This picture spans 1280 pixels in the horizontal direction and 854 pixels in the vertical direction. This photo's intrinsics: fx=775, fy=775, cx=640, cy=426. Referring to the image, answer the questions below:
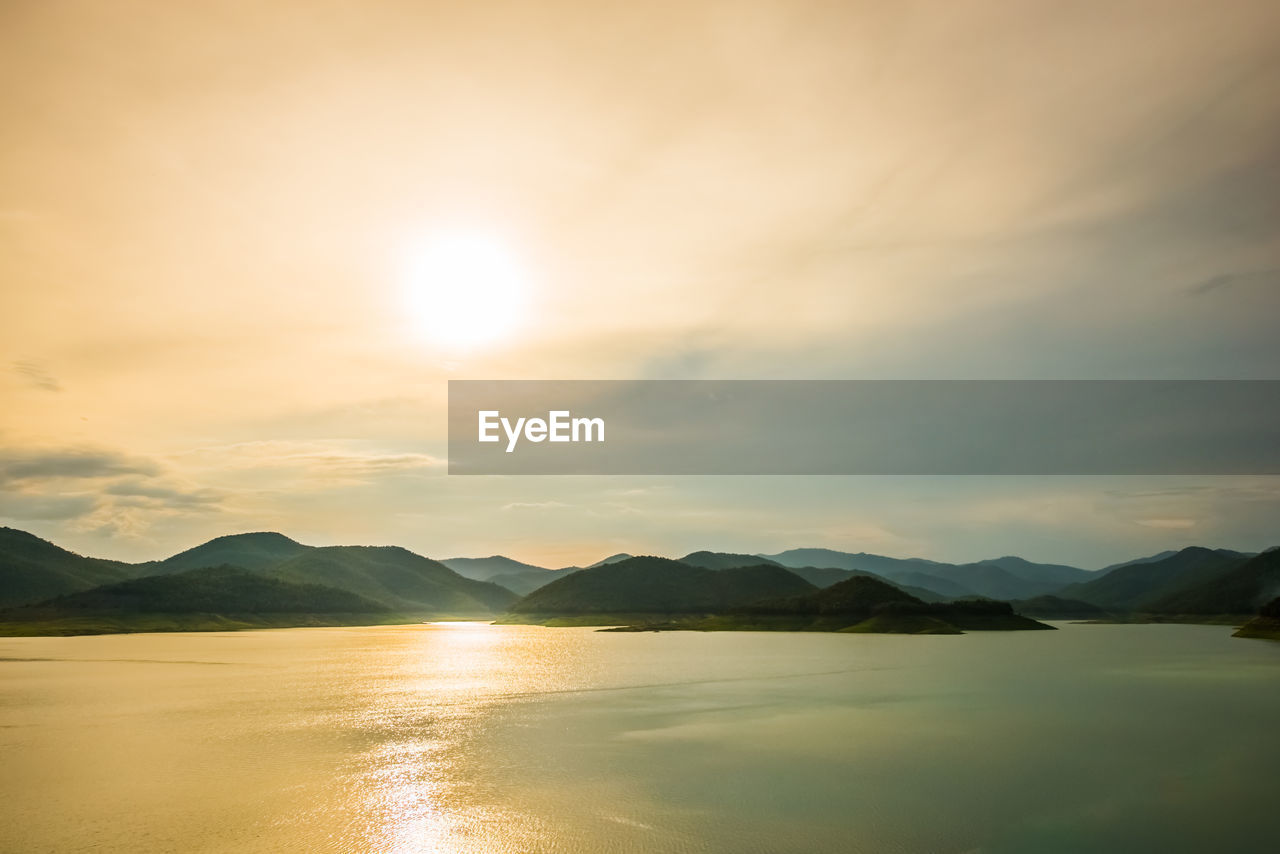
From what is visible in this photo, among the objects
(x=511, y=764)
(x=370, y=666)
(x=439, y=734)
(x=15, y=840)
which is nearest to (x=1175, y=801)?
(x=511, y=764)

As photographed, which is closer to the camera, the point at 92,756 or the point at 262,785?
the point at 262,785

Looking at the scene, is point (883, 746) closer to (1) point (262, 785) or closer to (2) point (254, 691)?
(1) point (262, 785)

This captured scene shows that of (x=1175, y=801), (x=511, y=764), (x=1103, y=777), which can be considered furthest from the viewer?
(x=511, y=764)

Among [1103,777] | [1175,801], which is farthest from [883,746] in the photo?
[1175,801]

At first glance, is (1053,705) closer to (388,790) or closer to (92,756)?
(388,790)

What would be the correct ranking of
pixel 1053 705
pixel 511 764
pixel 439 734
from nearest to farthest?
1. pixel 511 764
2. pixel 439 734
3. pixel 1053 705

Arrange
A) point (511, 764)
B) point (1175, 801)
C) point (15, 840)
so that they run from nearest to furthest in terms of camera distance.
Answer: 1. point (15, 840)
2. point (1175, 801)
3. point (511, 764)
